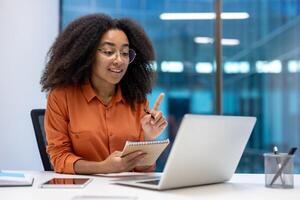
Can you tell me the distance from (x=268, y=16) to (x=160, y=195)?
2795 millimetres

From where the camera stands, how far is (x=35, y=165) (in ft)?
10.0

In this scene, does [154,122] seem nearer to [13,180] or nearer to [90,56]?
[90,56]

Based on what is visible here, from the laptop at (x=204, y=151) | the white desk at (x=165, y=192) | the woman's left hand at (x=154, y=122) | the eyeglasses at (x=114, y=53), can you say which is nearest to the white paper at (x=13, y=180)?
the white desk at (x=165, y=192)

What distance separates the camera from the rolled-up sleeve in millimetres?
1566

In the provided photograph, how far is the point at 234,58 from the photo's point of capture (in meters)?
3.43

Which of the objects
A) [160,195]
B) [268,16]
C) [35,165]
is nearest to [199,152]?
[160,195]

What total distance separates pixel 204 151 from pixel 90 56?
883mm

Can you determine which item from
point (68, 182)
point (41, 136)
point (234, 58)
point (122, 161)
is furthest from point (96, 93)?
point (234, 58)

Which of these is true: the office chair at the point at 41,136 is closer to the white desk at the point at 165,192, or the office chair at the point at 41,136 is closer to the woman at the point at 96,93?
the woman at the point at 96,93

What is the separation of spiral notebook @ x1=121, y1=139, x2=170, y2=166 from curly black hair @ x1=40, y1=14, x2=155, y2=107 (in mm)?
397

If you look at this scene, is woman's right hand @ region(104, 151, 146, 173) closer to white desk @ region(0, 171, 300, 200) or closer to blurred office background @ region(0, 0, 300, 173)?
white desk @ region(0, 171, 300, 200)

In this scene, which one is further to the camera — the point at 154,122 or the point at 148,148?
the point at 154,122

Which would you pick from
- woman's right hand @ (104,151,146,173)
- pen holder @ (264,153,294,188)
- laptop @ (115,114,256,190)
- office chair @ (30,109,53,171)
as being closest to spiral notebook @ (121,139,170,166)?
woman's right hand @ (104,151,146,173)

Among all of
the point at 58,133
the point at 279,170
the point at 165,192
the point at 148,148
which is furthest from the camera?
the point at 58,133
